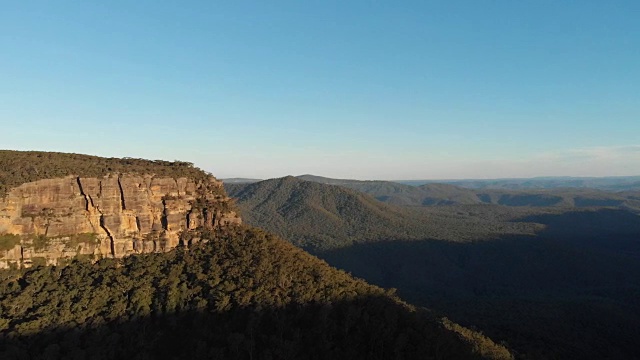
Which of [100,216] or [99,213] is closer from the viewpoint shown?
[99,213]

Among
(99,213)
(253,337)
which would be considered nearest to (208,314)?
(253,337)

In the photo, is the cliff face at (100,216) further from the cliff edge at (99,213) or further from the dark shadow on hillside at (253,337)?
the dark shadow on hillside at (253,337)

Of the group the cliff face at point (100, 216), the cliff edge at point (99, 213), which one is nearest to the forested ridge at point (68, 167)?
the cliff edge at point (99, 213)

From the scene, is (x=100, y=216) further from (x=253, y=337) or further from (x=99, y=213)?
(x=253, y=337)

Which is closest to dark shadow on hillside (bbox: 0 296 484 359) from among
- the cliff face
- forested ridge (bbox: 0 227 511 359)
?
forested ridge (bbox: 0 227 511 359)

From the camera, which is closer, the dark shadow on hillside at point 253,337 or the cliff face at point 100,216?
the dark shadow on hillside at point 253,337

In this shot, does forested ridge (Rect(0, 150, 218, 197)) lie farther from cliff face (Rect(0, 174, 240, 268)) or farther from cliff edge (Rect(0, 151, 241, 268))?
cliff face (Rect(0, 174, 240, 268))
